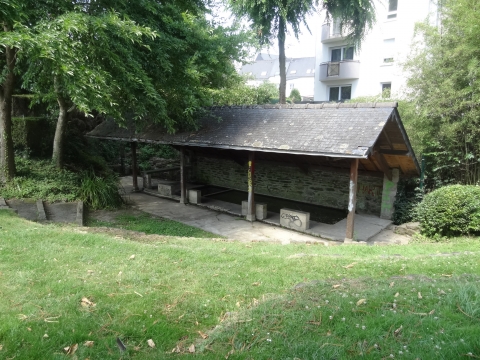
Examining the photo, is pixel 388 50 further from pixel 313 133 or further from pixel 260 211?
pixel 260 211

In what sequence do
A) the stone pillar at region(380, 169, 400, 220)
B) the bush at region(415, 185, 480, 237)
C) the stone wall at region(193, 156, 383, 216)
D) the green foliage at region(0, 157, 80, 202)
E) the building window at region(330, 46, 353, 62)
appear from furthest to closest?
the building window at region(330, 46, 353, 62) → the stone wall at region(193, 156, 383, 216) → the stone pillar at region(380, 169, 400, 220) → the green foliage at region(0, 157, 80, 202) → the bush at region(415, 185, 480, 237)

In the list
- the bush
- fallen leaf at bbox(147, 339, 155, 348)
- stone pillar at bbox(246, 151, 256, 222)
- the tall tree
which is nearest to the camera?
fallen leaf at bbox(147, 339, 155, 348)

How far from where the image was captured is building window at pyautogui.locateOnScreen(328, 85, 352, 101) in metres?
23.8

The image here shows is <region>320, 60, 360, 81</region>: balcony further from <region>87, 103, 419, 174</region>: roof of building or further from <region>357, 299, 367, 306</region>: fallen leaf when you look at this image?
<region>357, 299, 367, 306</region>: fallen leaf

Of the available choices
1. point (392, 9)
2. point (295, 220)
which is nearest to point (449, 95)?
point (295, 220)

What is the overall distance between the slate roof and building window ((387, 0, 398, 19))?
14.6m

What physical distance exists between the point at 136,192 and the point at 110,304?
37.4 ft

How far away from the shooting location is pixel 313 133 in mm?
8820

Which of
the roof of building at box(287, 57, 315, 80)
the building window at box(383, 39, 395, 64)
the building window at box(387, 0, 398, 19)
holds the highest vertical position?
the roof of building at box(287, 57, 315, 80)

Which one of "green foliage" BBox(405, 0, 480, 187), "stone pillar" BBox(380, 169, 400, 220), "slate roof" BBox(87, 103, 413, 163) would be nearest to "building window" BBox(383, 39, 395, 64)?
"green foliage" BBox(405, 0, 480, 187)

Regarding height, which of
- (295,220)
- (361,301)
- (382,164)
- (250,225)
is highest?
(382,164)

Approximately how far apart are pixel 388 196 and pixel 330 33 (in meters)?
16.6

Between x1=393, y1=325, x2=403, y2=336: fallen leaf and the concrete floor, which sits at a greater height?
x1=393, y1=325, x2=403, y2=336: fallen leaf

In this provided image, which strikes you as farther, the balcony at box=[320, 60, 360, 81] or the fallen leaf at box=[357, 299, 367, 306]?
the balcony at box=[320, 60, 360, 81]
